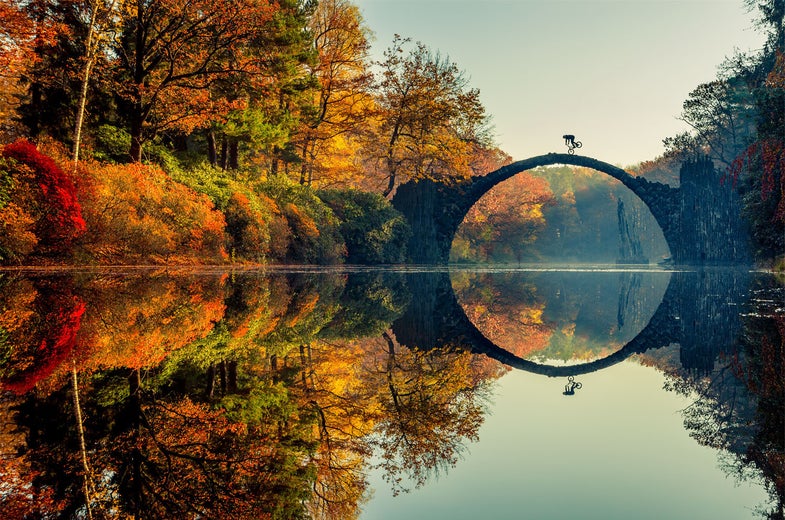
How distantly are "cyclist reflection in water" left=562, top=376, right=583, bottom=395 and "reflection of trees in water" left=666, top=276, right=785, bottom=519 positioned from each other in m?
0.56

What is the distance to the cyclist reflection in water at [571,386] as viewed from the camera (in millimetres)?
3718

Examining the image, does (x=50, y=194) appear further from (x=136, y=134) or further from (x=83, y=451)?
(x=83, y=451)

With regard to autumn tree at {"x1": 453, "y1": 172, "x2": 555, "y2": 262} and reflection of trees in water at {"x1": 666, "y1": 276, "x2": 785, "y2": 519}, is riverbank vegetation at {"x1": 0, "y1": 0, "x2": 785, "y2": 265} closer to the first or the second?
reflection of trees in water at {"x1": 666, "y1": 276, "x2": 785, "y2": 519}

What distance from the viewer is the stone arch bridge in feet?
95.5

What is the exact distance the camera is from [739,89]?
3781cm

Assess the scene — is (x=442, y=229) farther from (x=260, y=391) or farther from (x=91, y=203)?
(x=260, y=391)

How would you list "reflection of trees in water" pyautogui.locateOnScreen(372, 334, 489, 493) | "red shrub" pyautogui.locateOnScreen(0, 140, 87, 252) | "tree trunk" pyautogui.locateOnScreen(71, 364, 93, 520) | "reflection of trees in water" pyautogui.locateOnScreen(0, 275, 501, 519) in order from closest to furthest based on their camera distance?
"tree trunk" pyautogui.locateOnScreen(71, 364, 93, 520) < "reflection of trees in water" pyautogui.locateOnScreen(0, 275, 501, 519) < "reflection of trees in water" pyautogui.locateOnScreen(372, 334, 489, 493) < "red shrub" pyautogui.locateOnScreen(0, 140, 87, 252)

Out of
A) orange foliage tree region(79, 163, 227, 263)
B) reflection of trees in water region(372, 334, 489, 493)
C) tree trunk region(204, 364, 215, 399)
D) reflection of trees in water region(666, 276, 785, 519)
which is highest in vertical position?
orange foliage tree region(79, 163, 227, 263)

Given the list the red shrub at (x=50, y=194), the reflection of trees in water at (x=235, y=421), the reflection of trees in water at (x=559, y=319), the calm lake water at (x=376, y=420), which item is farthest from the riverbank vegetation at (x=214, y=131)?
the reflection of trees in water at (x=235, y=421)

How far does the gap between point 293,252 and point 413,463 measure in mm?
20869

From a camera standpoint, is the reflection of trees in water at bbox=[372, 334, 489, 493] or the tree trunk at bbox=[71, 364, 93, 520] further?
the reflection of trees in water at bbox=[372, 334, 489, 493]

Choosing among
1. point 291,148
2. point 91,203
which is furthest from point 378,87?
point 91,203

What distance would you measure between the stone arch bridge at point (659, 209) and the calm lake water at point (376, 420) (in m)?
22.4

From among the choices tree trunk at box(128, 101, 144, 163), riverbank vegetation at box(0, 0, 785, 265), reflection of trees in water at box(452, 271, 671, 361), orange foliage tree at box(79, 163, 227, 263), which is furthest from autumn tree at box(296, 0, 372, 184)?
reflection of trees in water at box(452, 271, 671, 361)
